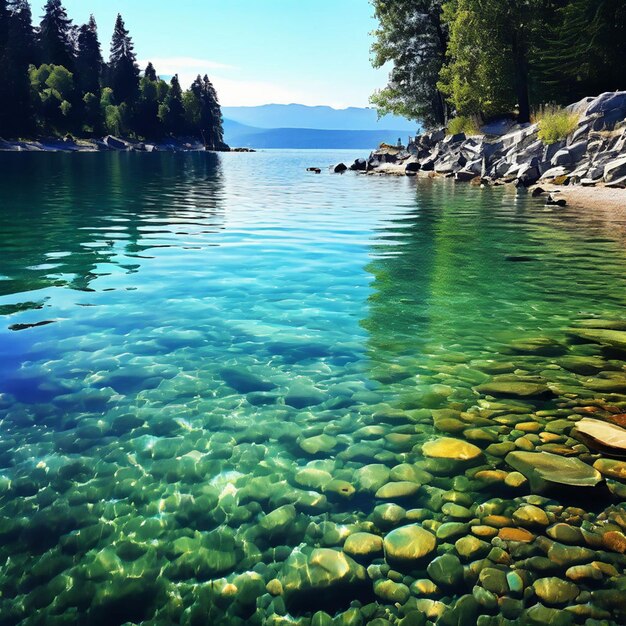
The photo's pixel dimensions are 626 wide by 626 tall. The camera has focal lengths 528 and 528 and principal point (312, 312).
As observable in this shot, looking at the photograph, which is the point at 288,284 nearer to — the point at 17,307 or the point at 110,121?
the point at 17,307

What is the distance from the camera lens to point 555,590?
2.97 metres

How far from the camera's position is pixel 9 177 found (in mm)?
36125

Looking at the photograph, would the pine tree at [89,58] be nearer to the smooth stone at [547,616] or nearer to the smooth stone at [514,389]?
the smooth stone at [514,389]

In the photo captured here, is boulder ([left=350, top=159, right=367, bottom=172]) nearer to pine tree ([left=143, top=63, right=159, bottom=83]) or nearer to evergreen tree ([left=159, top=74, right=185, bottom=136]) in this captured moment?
evergreen tree ([left=159, top=74, right=185, bottom=136])

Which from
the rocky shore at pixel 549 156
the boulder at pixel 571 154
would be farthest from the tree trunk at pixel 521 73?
the boulder at pixel 571 154

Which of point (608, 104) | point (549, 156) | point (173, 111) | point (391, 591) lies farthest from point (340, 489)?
point (173, 111)

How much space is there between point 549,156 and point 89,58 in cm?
11762

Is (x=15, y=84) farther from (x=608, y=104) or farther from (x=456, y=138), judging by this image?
(x=608, y=104)

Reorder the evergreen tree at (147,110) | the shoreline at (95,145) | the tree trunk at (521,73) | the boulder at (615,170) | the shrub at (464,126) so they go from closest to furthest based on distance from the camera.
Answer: the boulder at (615,170) < the tree trunk at (521,73) < the shrub at (464,126) < the shoreline at (95,145) < the evergreen tree at (147,110)

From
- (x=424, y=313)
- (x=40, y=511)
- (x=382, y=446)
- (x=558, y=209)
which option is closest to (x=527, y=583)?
(x=382, y=446)

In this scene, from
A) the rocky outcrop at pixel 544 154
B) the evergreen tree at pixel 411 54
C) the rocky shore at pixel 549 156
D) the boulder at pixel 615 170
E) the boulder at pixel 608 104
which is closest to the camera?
the boulder at pixel 615 170

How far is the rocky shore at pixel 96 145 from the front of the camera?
90.0m

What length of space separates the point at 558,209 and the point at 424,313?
51.8ft

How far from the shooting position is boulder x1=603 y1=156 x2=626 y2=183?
81.0ft
